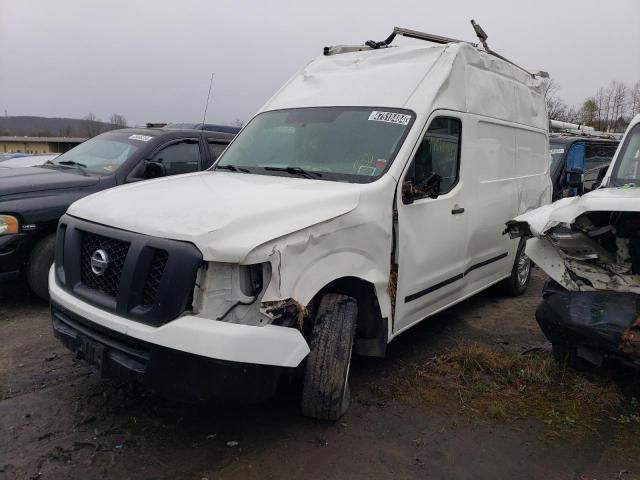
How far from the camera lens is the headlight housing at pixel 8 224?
184 inches

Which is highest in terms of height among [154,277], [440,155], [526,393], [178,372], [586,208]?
[440,155]

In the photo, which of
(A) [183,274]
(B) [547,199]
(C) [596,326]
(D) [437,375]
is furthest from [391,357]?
(B) [547,199]

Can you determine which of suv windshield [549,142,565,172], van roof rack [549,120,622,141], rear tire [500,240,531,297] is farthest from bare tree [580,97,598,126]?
rear tire [500,240,531,297]

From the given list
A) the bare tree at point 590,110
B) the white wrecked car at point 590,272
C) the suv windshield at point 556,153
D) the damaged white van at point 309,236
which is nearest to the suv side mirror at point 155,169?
the damaged white van at point 309,236

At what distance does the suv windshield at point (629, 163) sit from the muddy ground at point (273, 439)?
2.30 m

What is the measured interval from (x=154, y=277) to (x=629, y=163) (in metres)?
4.38

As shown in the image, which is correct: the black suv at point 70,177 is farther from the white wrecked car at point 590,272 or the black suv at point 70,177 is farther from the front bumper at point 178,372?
the white wrecked car at point 590,272

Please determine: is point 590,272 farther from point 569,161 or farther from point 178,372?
point 569,161

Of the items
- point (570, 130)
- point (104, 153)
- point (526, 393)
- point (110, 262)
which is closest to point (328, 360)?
point (110, 262)

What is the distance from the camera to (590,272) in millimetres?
3680

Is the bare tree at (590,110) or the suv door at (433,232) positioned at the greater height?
the bare tree at (590,110)

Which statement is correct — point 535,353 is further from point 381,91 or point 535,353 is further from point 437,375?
point 381,91

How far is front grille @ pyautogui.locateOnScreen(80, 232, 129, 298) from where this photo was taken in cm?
284

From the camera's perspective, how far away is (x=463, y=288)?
15.7ft
